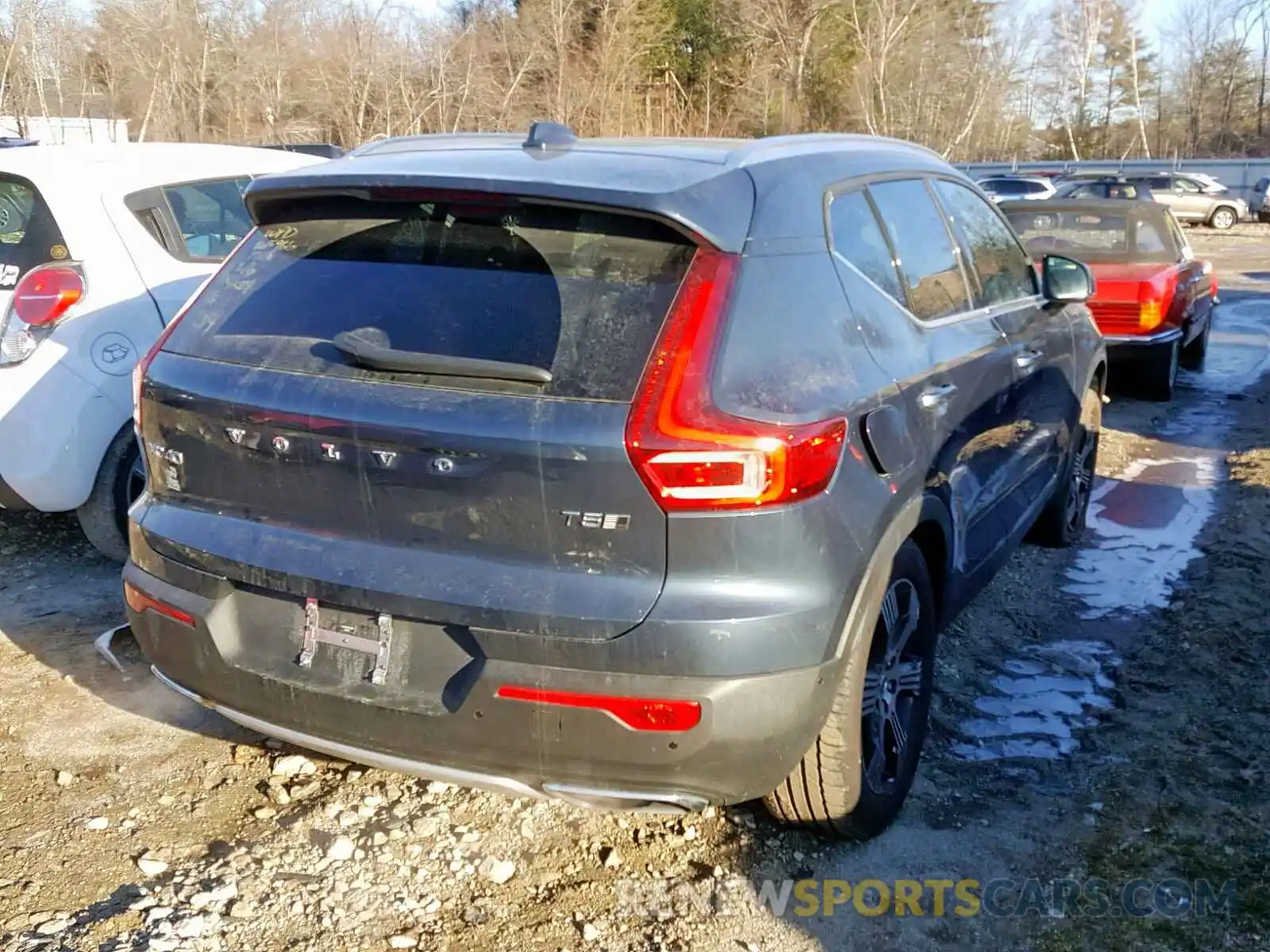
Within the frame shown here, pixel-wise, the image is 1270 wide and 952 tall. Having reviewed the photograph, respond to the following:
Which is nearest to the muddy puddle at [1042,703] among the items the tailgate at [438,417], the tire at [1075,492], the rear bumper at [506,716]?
the tire at [1075,492]

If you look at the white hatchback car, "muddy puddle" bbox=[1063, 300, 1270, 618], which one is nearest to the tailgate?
the white hatchback car

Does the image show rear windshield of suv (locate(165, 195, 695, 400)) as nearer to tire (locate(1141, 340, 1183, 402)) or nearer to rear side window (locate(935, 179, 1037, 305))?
rear side window (locate(935, 179, 1037, 305))

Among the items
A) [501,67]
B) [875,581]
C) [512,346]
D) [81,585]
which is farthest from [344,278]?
[501,67]

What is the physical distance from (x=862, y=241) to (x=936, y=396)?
0.47 metres

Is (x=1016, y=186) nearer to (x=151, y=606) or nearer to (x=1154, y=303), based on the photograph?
(x=1154, y=303)

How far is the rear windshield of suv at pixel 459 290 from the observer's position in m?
2.57

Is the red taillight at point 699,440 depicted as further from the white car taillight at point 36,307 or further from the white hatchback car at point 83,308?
the white car taillight at point 36,307

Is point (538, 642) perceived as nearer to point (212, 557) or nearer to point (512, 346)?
point (512, 346)

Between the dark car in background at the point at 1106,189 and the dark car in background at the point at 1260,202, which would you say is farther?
the dark car in background at the point at 1260,202

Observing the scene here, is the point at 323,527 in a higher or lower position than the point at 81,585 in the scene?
higher

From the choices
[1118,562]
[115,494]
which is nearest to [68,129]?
[115,494]

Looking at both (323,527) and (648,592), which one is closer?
(648,592)

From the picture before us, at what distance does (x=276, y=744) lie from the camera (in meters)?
3.65

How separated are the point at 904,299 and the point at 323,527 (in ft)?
5.60
